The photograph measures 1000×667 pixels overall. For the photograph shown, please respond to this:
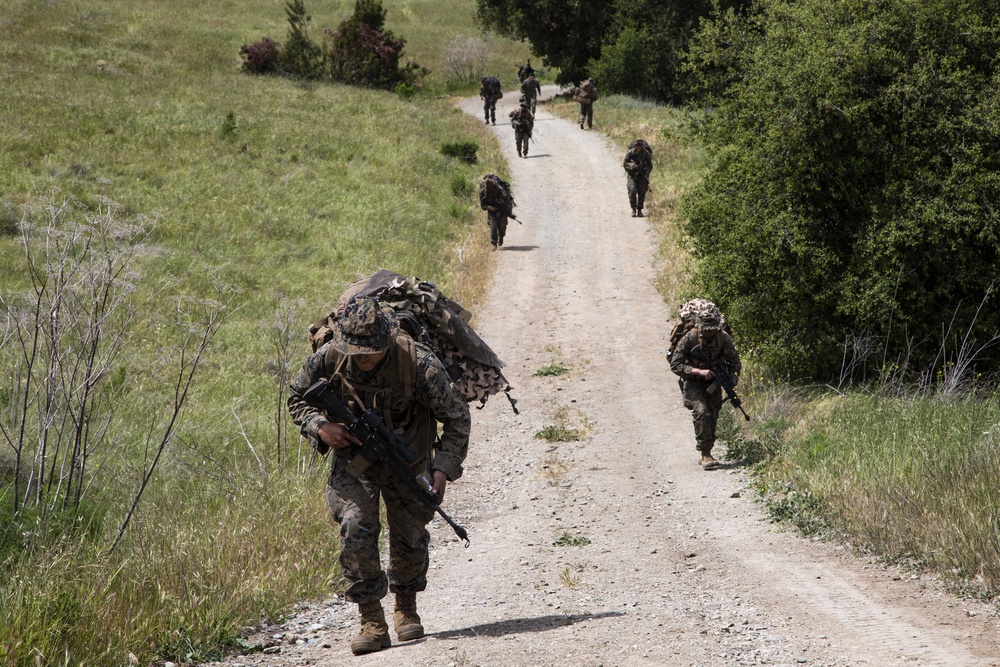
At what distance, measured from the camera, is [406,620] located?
17.1 feet

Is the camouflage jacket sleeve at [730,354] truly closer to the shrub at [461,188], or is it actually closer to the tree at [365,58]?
the shrub at [461,188]

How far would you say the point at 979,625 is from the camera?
499 cm

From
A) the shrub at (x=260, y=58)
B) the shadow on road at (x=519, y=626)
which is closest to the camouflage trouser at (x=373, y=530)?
the shadow on road at (x=519, y=626)

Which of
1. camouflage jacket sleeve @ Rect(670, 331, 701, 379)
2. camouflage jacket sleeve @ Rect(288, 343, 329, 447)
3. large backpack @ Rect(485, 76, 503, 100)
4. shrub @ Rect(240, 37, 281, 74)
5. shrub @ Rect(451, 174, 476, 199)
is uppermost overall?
shrub @ Rect(240, 37, 281, 74)

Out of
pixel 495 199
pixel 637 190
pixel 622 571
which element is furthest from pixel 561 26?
pixel 622 571

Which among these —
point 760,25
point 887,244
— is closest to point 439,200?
point 760,25

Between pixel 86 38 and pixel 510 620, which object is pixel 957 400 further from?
pixel 86 38

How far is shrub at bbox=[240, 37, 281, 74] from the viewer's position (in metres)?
43.8

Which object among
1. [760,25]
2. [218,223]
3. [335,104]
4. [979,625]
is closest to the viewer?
[979,625]

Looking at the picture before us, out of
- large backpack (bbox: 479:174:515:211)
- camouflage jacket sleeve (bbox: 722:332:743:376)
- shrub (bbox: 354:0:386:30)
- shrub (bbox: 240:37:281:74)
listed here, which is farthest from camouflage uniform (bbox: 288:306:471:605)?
shrub (bbox: 354:0:386:30)

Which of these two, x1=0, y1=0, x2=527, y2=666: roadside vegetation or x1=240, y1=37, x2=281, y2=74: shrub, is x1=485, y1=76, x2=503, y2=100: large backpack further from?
x1=240, y1=37, x2=281, y2=74: shrub

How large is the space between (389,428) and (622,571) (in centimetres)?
230

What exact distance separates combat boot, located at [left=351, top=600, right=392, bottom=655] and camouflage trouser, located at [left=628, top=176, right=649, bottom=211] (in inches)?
687

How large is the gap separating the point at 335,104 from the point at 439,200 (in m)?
14.2
